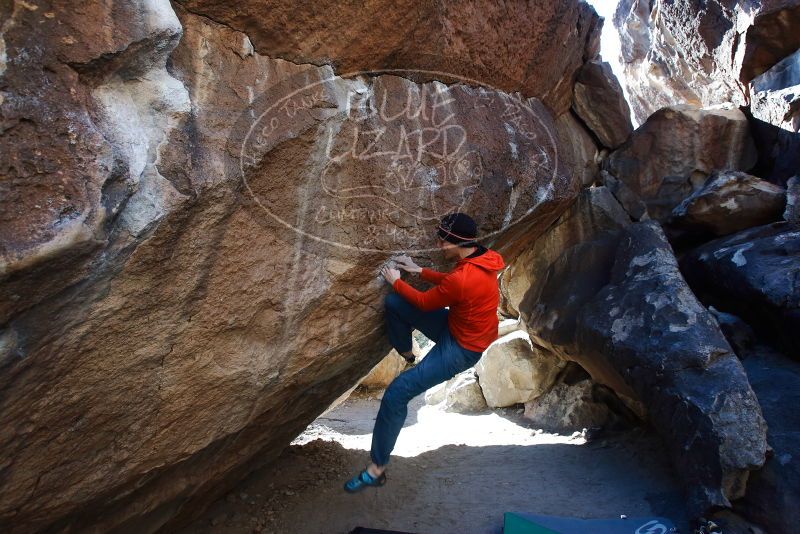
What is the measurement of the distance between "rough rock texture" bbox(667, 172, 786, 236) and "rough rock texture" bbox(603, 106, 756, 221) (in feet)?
1.57

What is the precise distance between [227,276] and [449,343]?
137cm

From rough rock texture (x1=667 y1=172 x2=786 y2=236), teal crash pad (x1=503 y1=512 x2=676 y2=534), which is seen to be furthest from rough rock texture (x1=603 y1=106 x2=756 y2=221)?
teal crash pad (x1=503 y1=512 x2=676 y2=534)

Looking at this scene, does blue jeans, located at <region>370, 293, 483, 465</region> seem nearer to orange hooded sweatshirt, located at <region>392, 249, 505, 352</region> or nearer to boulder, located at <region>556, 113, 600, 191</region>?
orange hooded sweatshirt, located at <region>392, 249, 505, 352</region>

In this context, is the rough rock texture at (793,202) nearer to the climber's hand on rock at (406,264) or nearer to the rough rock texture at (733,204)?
the rough rock texture at (733,204)

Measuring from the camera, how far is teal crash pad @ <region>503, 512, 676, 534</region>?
3.03 m

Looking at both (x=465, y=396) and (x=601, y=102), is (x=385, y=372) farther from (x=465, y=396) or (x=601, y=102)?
(x=601, y=102)

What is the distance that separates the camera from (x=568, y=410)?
555 centimetres

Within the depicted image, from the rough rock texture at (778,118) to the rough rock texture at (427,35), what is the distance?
2.14m

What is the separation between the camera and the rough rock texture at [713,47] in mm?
5152

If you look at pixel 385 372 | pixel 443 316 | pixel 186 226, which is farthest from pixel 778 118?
pixel 385 372

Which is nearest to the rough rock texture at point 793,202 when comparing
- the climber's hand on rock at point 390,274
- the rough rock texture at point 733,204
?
the rough rock texture at point 733,204

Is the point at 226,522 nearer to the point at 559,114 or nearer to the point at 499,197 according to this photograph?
the point at 499,197

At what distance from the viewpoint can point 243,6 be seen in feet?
7.66

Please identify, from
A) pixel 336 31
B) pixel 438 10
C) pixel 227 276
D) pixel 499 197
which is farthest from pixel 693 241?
pixel 227 276
